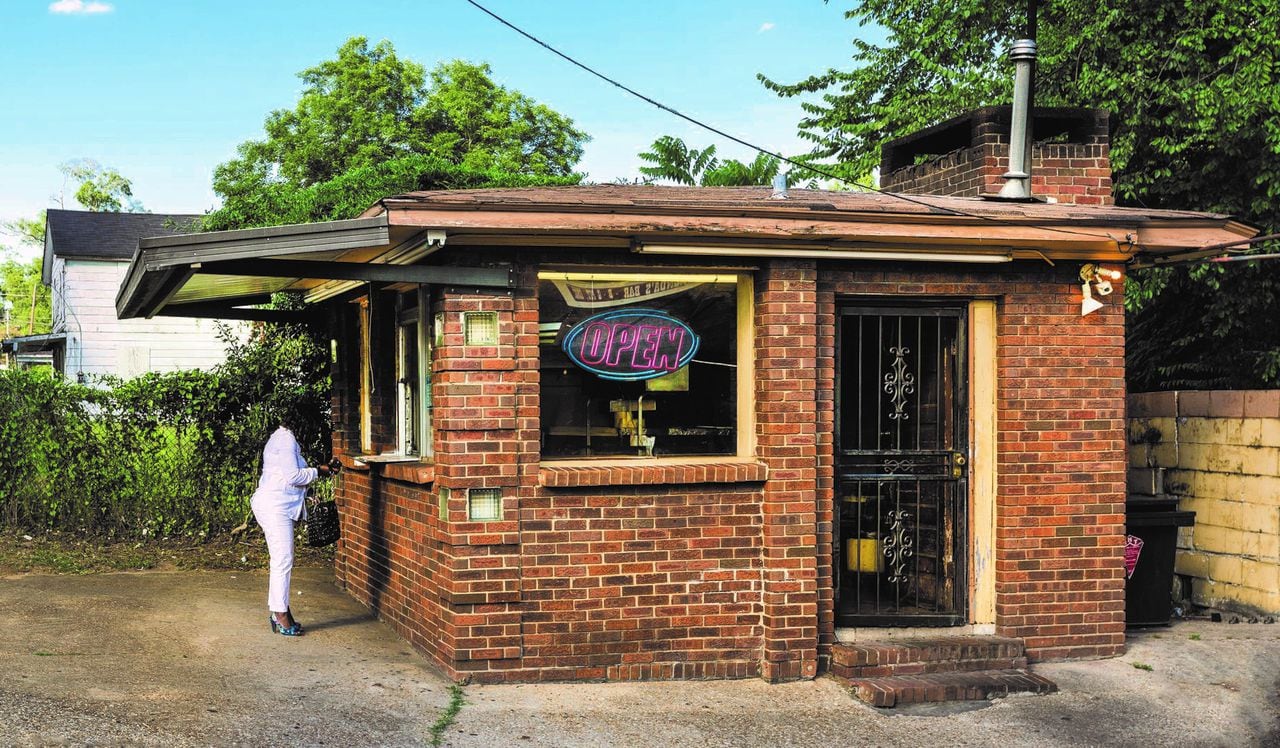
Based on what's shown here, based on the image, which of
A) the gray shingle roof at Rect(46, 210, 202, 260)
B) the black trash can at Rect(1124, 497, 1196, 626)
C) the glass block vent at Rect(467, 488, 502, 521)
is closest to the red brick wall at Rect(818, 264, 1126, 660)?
the black trash can at Rect(1124, 497, 1196, 626)

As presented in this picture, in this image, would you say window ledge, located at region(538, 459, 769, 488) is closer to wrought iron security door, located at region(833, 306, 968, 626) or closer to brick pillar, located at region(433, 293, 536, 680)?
brick pillar, located at region(433, 293, 536, 680)

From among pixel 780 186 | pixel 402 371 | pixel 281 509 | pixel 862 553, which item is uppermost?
pixel 780 186

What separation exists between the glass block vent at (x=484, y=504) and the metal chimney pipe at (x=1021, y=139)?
14.0ft

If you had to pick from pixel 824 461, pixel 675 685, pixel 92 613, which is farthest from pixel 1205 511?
pixel 92 613

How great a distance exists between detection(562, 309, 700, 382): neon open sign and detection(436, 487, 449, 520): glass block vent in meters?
1.15

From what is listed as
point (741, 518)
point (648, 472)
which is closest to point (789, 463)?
point (741, 518)

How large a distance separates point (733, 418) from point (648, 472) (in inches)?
31.2

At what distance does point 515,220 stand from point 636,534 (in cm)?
208

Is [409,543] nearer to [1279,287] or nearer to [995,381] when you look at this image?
[995,381]

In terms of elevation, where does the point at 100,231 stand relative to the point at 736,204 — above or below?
above

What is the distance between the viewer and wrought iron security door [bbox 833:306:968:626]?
26.7ft

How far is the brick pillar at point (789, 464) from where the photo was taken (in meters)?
7.59

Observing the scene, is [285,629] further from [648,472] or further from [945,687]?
[945,687]

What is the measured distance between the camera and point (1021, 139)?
28.8 ft
